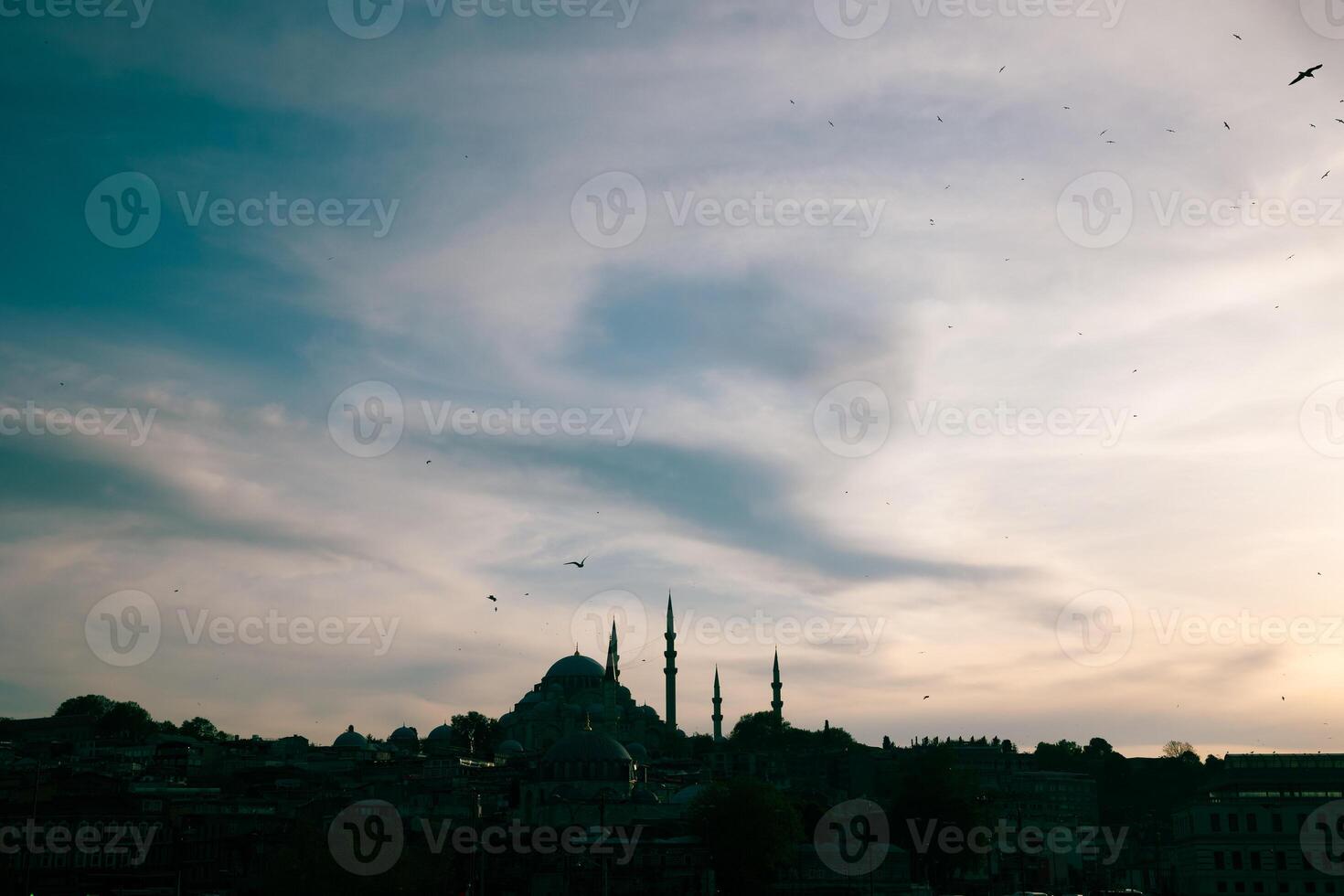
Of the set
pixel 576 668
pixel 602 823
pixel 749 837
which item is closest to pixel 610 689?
pixel 576 668

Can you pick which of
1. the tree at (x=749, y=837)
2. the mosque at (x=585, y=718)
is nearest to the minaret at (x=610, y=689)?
the mosque at (x=585, y=718)

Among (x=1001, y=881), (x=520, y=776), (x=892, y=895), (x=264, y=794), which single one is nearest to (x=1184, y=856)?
(x=892, y=895)

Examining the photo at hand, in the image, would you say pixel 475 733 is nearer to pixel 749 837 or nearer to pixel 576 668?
pixel 576 668

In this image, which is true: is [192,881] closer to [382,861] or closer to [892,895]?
[382,861]

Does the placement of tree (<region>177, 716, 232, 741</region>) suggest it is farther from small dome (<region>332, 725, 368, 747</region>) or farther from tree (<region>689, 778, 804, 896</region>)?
tree (<region>689, 778, 804, 896</region>)

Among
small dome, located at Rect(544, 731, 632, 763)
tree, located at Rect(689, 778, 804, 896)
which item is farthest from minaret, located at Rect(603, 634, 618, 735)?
tree, located at Rect(689, 778, 804, 896)

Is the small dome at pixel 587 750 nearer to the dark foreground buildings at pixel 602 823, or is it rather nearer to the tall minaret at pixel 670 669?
the dark foreground buildings at pixel 602 823
